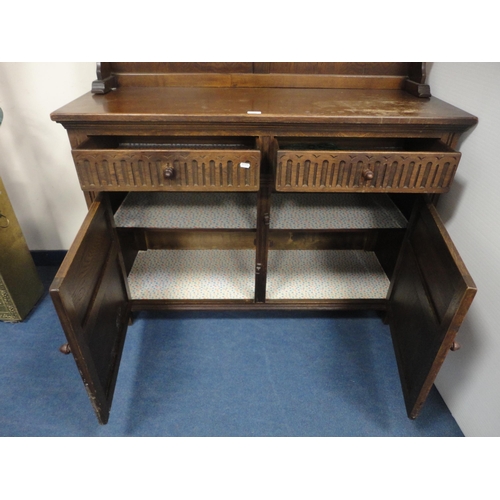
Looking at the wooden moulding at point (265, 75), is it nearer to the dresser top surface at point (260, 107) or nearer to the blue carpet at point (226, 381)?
the dresser top surface at point (260, 107)

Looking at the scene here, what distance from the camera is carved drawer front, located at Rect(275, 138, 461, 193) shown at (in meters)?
0.86

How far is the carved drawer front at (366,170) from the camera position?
0.86m

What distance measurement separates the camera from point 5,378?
115 centimetres

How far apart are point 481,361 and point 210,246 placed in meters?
0.98

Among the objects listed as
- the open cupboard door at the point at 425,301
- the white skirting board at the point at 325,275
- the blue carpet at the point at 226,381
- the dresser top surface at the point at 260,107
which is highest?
the dresser top surface at the point at 260,107

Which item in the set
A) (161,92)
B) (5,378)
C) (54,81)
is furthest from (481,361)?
(54,81)

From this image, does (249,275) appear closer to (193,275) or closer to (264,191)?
(193,275)

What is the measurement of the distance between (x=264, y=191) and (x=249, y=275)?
421mm

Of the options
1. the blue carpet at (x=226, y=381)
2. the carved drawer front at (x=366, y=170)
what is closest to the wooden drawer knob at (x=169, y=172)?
the carved drawer front at (x=366, y=170)

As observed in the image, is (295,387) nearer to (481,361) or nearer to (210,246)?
(481,361)

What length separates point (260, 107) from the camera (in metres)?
0.92

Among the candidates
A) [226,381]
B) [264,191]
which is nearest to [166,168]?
[264,191]

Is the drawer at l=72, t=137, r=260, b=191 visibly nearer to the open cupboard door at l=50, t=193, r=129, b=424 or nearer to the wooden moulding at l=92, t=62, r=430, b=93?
the open cupboard door at l=50, t=193, r=129, b=424

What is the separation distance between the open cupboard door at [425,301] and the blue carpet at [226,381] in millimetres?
159
